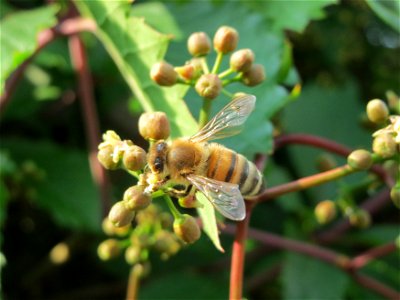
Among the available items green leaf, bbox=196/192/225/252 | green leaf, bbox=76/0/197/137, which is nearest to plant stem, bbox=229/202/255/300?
green leaf, bbox=196/192/225/252

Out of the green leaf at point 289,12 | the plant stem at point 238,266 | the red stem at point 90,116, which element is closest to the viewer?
the plant stem at point 238,266

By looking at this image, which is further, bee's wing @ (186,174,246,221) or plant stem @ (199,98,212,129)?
plant stem @ (199,98,212,129)

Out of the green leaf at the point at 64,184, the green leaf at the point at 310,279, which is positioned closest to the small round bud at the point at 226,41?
the green leaf at the point at 310,279

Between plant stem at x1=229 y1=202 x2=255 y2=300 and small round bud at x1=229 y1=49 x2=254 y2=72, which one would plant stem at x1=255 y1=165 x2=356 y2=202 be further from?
small round bud at x1=229 y1=49 x2=254 y2=72

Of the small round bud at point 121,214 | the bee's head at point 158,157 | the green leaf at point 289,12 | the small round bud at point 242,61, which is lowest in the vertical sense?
the green leaf at point 289,12

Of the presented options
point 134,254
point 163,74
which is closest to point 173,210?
point 163,74

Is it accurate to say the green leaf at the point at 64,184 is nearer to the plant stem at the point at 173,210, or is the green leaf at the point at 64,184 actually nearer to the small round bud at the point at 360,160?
the plant stem at the point at 173,210

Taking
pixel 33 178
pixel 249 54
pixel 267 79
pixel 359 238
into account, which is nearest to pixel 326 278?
pixel 359 238
